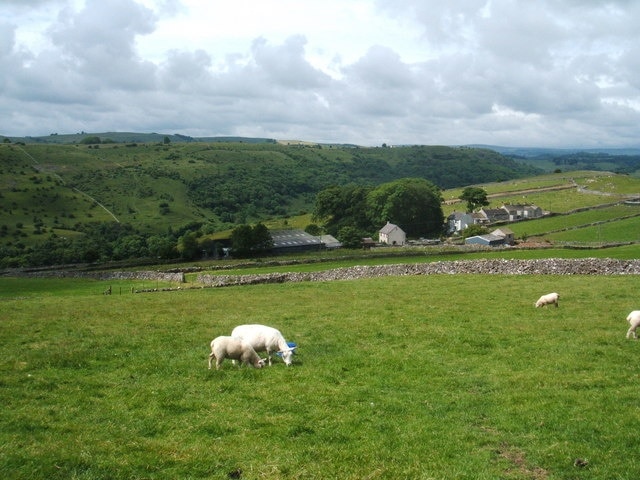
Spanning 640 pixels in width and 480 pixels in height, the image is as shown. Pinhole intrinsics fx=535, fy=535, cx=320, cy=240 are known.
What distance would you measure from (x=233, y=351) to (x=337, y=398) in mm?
4010

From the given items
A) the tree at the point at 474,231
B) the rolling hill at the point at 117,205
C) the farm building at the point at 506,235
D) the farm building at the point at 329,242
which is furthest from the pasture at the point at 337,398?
the farm building at the point at 329,242

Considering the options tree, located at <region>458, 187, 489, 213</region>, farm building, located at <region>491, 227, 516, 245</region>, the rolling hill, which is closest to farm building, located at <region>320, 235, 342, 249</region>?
the rolling hill

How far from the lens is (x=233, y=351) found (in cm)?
1512

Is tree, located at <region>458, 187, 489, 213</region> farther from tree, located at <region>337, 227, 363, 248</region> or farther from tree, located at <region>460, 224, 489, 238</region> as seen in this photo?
tree, located at <region>337, 227, 363, 248</region>

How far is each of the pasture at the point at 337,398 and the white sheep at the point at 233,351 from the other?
385 mm

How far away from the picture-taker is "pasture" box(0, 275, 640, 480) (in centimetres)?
899

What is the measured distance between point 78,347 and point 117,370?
133 inches

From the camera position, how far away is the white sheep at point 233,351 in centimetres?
1487

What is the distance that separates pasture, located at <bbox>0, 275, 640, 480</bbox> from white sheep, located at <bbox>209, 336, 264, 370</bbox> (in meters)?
0.39

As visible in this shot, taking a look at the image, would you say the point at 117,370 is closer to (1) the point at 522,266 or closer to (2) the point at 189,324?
(2) the point at 189,324

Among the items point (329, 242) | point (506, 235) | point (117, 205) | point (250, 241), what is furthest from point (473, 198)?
point (117, 205)

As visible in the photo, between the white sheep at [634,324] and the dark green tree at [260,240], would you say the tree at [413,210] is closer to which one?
the dark green tree at [260,240]

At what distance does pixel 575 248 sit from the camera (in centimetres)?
5834

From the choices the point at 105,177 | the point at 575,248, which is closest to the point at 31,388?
the point at 575,248
